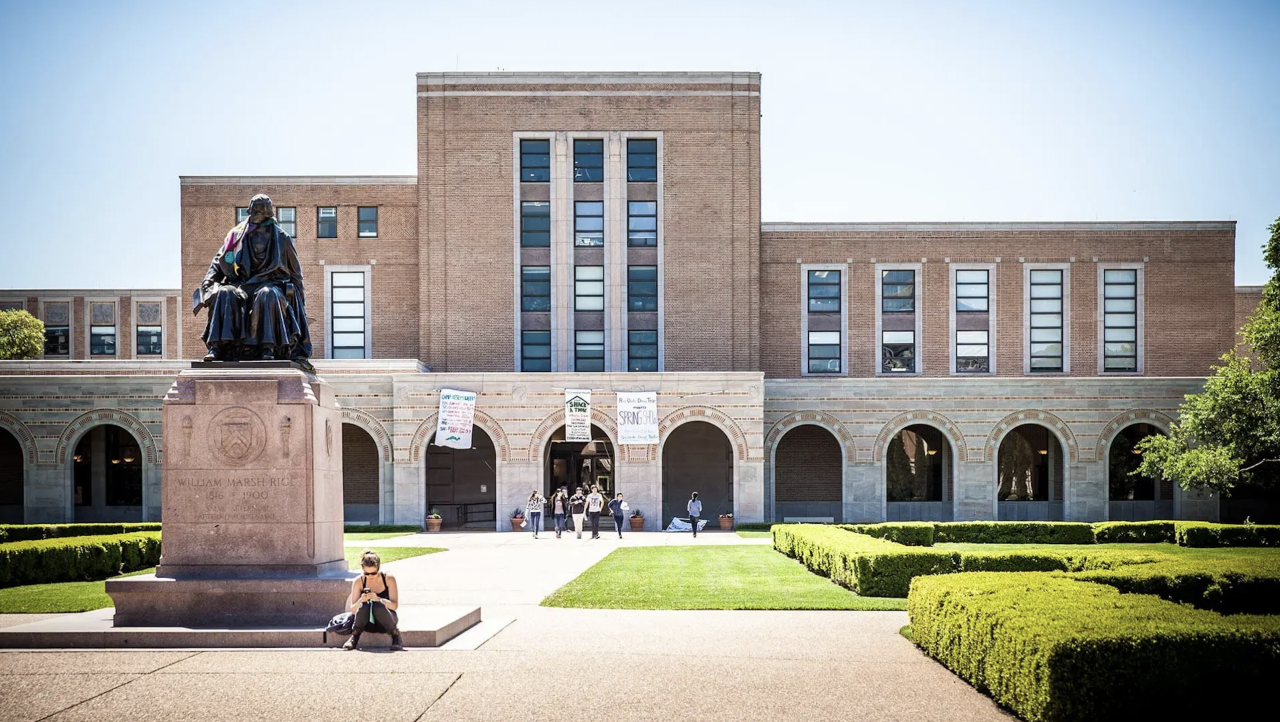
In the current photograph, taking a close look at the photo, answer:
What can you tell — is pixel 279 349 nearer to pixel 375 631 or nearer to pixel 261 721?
pixel 375 631

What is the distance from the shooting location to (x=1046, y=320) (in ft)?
165

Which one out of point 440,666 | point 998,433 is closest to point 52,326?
point 998,433

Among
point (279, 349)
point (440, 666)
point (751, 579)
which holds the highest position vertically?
point (279, 349)

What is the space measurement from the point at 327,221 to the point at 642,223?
14.7 m

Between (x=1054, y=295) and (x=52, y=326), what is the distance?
58.7 meters

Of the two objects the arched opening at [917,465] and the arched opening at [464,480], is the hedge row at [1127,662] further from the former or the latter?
the arched opening at [464,480]

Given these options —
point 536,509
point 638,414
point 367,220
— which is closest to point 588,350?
point 638,414

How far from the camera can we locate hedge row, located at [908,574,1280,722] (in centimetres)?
957

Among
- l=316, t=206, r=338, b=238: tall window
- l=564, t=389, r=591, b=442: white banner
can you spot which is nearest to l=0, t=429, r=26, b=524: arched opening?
l=316, t=206, r=338, b=238: tall window

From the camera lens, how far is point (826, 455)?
4859 cm

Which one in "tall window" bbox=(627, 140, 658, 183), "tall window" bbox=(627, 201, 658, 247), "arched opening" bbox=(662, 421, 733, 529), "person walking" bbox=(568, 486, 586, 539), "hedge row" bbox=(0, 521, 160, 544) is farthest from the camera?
"tall window" bbox=(627, 140, 658, 183)

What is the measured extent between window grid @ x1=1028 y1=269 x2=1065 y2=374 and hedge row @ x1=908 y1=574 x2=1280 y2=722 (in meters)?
41.0

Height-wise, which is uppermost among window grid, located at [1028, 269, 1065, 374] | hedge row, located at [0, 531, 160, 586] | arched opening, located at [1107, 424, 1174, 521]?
window grid, located at [1028, 269, 1065, 374]

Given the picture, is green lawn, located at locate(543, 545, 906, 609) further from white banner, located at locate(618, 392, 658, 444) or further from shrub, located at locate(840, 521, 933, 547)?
white banner, located at locate(618, 392, 658, 444)
